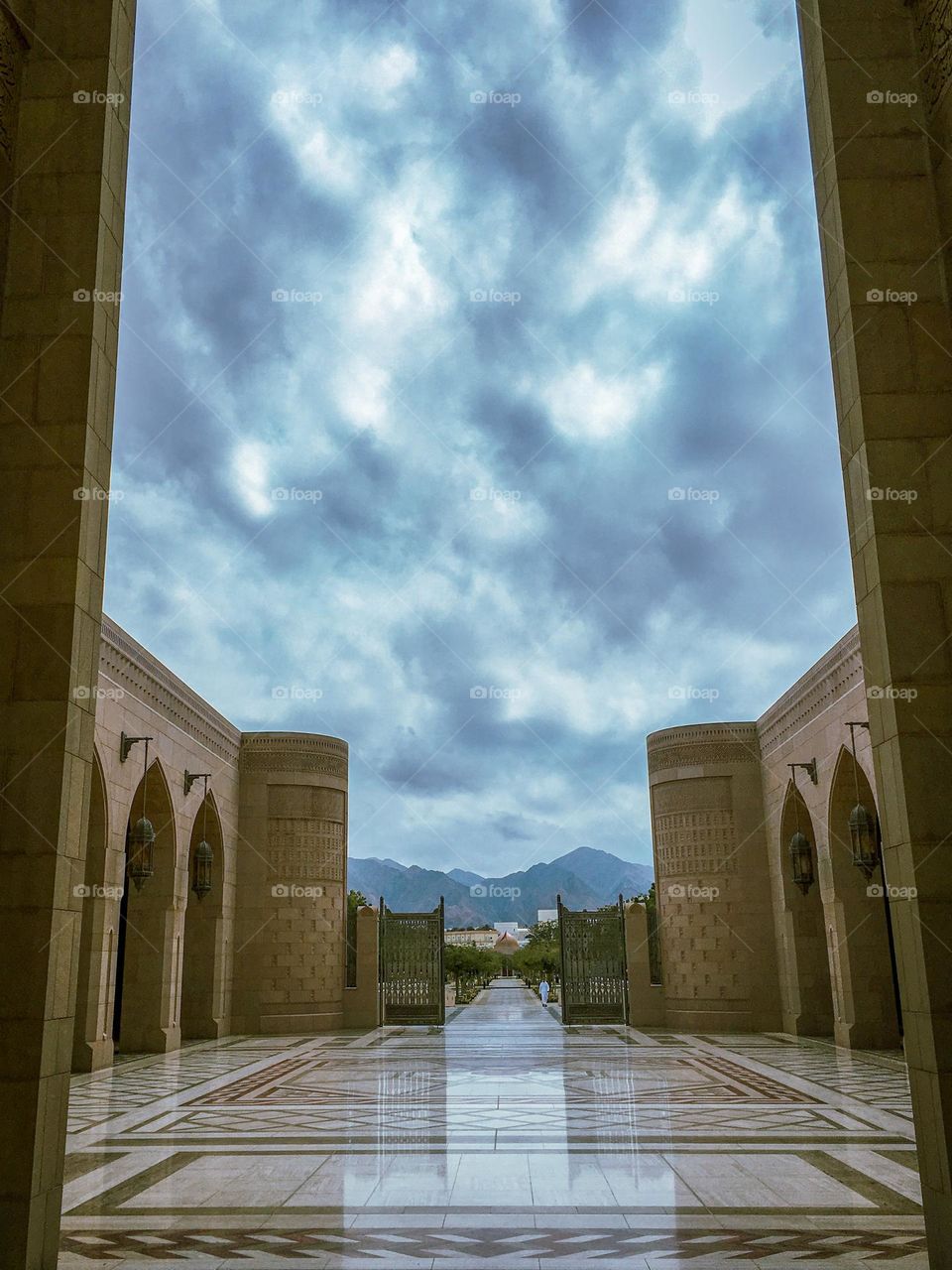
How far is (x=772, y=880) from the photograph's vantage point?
17.3m

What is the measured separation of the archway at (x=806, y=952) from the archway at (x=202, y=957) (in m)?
8.70

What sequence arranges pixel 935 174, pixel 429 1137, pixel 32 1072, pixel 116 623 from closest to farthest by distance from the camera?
pixel 32 1072 < pixel 935 174 < pixel 429 1137 < pixel 116 623

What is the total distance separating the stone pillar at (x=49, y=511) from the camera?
416 centimetres

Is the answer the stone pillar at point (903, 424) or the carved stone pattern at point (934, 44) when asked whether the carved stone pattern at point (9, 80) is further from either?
the carved stone pattern at point (934, 44)

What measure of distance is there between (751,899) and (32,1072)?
49.0 feet

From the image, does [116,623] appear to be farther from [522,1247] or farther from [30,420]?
[522,1247]

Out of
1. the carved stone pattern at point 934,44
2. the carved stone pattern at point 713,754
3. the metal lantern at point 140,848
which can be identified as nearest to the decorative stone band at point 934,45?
the carved stone pattern at point 934,44

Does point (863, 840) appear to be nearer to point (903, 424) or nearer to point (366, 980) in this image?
point (903, 424)

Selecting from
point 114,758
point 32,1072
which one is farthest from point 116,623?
point 32,1072

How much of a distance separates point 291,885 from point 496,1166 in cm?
1176

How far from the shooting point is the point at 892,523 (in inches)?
176

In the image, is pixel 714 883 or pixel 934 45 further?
pixel 714 883

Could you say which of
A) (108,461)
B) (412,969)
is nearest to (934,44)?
(108,461)

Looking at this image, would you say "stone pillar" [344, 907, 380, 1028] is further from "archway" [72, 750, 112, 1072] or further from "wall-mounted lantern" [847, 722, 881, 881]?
"wall-mounted lantern" [847, 722, 881, 881]
